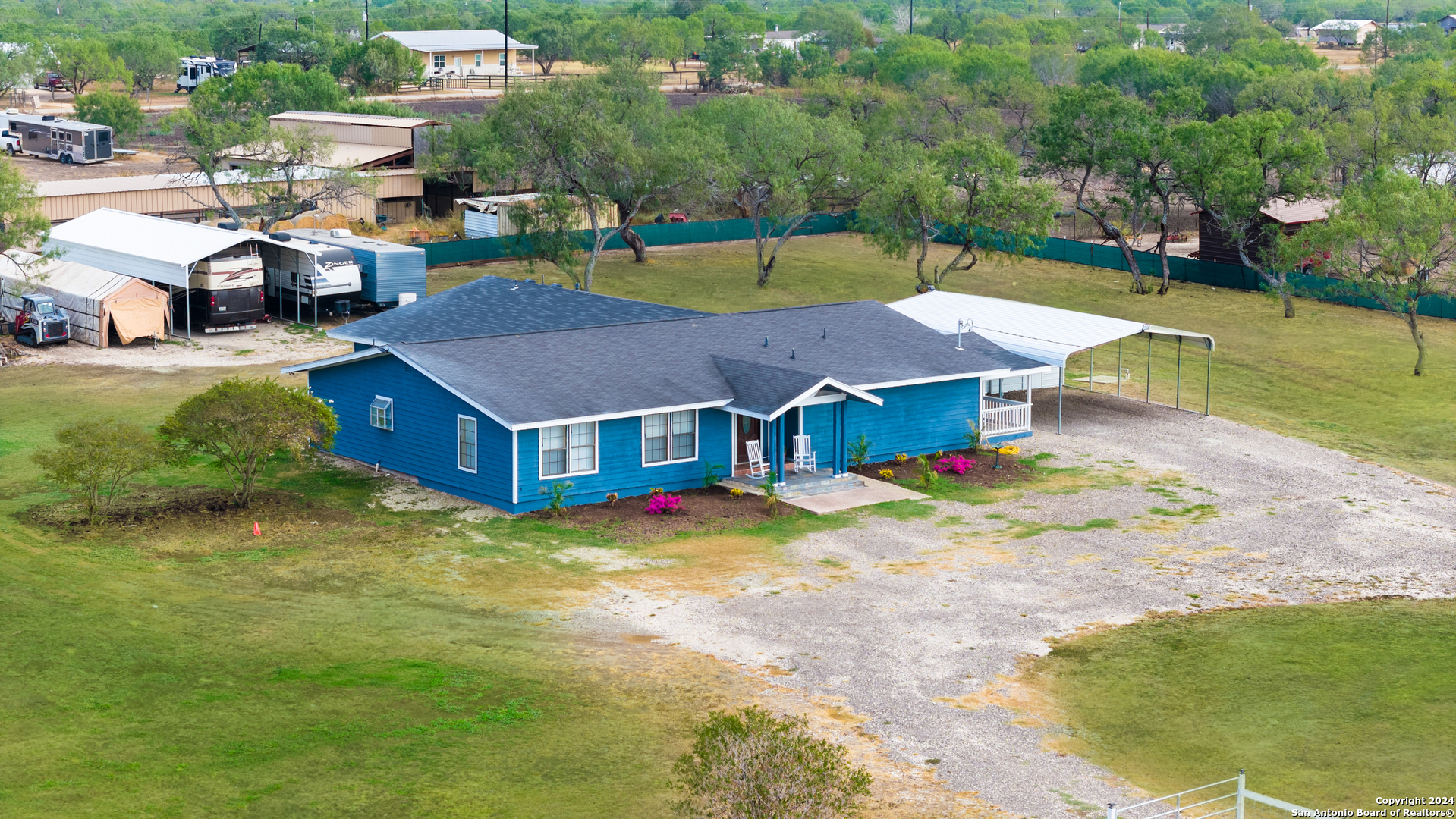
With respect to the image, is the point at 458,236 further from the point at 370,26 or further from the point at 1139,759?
the point at 370,26

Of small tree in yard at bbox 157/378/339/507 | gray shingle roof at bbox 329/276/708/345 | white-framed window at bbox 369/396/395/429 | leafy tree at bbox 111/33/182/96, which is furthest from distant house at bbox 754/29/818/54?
small tree in yard at bbox 157/378/339/507

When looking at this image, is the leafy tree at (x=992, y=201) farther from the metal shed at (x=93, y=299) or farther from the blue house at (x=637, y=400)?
the metal shed at (x=93, y=299)

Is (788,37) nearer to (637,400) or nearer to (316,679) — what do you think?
(637,400)

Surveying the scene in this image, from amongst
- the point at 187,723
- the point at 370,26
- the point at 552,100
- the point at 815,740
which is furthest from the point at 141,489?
the point at 370,26

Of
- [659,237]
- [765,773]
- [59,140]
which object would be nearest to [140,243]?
[659,237]

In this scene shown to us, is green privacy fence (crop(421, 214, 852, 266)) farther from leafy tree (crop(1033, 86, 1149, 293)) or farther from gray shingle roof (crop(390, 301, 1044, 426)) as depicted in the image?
gray shingle roof (crop(390, 301, 1044, 426))
